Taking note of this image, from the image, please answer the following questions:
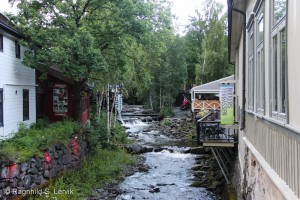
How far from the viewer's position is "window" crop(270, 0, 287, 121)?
3904 mm

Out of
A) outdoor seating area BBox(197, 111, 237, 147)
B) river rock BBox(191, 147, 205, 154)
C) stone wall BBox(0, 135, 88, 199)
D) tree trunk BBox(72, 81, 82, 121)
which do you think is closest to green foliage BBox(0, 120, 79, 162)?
stone wall BBox(0, 135, 88, 199)

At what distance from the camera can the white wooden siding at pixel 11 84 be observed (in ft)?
45.3

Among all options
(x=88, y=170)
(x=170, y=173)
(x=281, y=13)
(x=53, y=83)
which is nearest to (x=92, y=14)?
(x=53, y=83)

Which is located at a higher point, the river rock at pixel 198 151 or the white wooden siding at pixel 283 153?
the white wooden siding at pixel 283 153

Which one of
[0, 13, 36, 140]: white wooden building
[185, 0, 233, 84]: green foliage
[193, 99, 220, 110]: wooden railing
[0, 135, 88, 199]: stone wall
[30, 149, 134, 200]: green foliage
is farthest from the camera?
[185, 0, 233, 84]: green foliage

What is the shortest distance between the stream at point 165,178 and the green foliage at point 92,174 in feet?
3.00

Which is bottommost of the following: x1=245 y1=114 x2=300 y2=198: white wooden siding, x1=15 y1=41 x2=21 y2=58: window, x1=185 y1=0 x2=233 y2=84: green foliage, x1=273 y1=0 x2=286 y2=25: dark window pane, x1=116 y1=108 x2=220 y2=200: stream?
x1=116 y1=108 x2=220 y2=200: stream

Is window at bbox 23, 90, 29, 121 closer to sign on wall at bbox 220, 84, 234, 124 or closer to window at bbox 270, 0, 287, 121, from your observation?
sign on wall at bbox 220, 84, 234, 124

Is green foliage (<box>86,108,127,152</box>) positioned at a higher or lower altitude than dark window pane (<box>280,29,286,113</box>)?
lower

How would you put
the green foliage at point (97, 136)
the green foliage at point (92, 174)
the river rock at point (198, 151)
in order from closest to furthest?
1. the green foliage at point (92, 174)
2. the green foliage at point (97, 136)
3. the river rock at point (198, 151)

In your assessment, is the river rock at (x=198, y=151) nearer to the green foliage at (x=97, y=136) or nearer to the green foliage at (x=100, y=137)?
the green foliage at (x=100, y=137)

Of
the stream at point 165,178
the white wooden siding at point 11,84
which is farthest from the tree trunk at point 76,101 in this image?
the stream at point 165,178

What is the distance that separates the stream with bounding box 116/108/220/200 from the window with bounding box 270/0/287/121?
10.2 meters

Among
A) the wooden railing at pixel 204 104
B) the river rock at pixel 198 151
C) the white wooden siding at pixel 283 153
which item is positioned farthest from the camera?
the wooden railing at pixel 204 104
